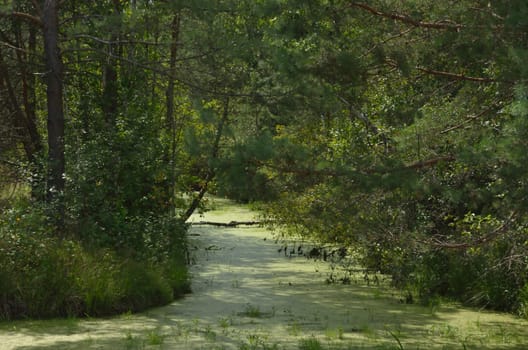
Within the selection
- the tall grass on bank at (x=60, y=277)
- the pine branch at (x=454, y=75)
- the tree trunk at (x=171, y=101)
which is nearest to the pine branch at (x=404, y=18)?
the pine branch at (x=454, y=75)

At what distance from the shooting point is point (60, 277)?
736cm

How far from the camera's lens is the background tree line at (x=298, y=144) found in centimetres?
596

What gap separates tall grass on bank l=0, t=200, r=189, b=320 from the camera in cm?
724

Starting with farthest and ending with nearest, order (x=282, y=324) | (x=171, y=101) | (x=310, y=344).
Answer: (x=171, y=101)
(x=282, y=324)
(x=310, y=344)

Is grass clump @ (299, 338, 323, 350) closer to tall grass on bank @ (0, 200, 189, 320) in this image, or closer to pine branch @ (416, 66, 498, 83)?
tall grass on bank @ (0, 200, 189, 320)

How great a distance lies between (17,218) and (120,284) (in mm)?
1255

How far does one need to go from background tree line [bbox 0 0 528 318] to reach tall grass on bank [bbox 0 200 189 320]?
19mm

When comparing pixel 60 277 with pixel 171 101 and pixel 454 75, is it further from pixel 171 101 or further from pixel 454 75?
pixel 171 101

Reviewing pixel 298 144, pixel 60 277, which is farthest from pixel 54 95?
pixel 298 144

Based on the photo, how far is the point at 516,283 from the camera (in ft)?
25.7

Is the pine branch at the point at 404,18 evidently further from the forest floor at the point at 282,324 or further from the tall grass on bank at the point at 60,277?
the tall grass on bank at the point at 60,277

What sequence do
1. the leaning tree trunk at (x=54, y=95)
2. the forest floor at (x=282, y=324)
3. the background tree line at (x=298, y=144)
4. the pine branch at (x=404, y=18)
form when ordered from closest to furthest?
1. the background tree line at (x=298, y=144)
2. the forest floor at (x=282, y=324)
3. the pine branch at (x=404, y=18)
4. the leaning tree trunk at (x=54, y=95)

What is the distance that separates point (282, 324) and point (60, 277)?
2170 millimetres

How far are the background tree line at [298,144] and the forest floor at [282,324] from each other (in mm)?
418
